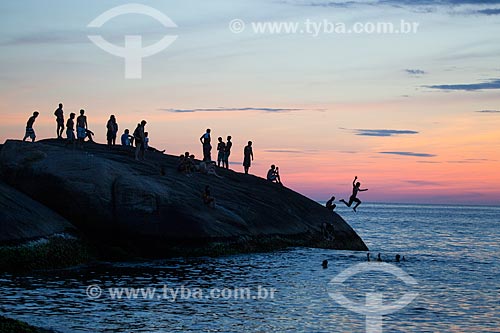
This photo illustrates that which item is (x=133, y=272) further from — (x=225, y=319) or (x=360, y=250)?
(x=360, y=250)

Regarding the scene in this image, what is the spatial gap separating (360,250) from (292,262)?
13.2 metres

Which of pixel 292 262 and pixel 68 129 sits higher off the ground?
pixel 68 129

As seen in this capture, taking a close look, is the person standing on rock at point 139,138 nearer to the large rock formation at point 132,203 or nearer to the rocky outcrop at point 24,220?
the large rock formation at point 132,203

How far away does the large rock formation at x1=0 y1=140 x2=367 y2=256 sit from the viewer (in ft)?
123

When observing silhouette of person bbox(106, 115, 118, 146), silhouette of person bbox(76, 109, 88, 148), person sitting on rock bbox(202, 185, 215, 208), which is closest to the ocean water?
person sitting on rock bbox(202, 185, 215, 208)

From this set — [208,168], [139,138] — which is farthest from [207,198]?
[208,168]

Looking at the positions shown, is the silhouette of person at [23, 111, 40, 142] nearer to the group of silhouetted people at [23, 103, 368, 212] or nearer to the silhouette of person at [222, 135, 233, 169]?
the group of silhouetted people at [23, 103, 368, 212]

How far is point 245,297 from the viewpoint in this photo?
29453 millimetres

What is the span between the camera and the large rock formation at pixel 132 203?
123 ft

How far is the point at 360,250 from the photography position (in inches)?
2046

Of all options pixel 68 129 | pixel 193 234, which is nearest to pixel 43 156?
pixel 68 129

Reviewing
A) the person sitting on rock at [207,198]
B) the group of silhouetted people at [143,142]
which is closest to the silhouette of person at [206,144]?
the group of silhouetted people at [143,142]

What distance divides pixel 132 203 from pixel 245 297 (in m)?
10.9

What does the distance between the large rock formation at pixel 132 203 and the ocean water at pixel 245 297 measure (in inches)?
58.4
